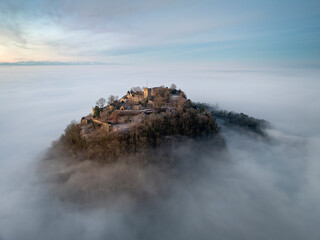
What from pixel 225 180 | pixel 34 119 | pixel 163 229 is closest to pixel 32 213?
pixel 163 229

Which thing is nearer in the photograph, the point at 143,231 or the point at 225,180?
the point at 143,231

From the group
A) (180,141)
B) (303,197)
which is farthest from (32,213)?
(303,197)

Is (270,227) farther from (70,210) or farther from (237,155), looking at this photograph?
(70,210)

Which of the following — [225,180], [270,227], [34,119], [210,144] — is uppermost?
[210,144]

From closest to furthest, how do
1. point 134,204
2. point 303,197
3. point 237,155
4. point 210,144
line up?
point 134,204
point 303,197
point 210,144
point 237,155

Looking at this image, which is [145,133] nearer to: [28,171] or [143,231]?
[143,231]

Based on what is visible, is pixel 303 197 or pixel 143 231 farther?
pixel 303 197

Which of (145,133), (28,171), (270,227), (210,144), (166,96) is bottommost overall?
(28,171)

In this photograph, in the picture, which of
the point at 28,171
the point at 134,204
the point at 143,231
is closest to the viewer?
the point at 143,231

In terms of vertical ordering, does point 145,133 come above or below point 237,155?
above
